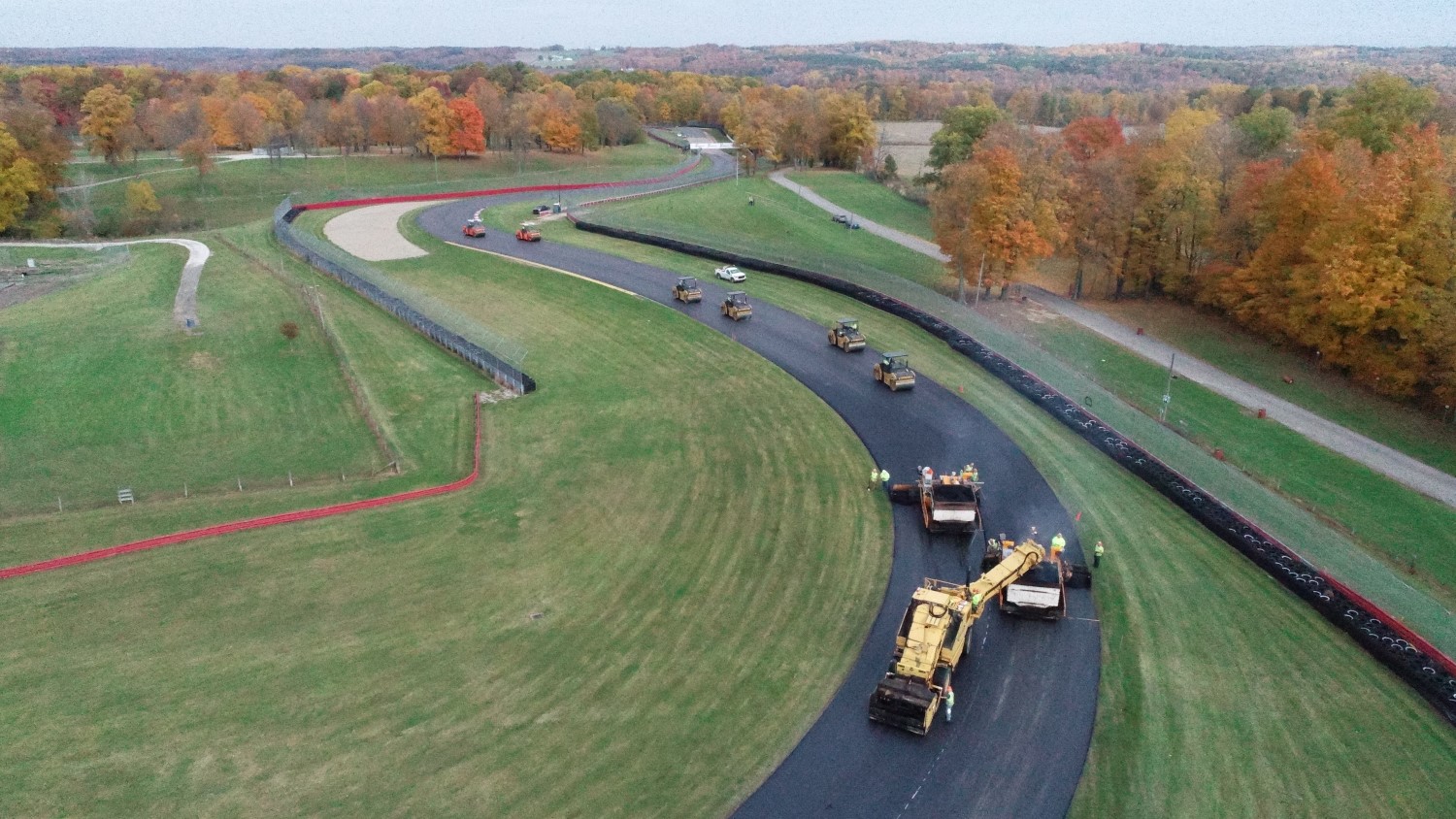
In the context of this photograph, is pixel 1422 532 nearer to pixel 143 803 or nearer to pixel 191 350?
pixel 143 803

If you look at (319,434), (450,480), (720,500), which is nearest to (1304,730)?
(720,500)

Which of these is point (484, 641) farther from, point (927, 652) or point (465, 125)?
point (465, 125)

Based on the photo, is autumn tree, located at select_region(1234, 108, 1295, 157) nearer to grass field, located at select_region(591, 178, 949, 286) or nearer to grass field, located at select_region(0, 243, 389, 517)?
grass field, located at select_region(591, 178, 949, 286)

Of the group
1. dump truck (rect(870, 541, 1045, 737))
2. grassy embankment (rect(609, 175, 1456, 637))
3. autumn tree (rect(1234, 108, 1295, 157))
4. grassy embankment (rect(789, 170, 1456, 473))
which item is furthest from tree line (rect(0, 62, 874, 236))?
dump truck (rect(870, 541, 1045, 737))

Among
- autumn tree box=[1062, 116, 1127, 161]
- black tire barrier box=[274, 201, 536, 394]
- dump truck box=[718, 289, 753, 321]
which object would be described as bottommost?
black tire barrier box=[274, 201, 536, 394]

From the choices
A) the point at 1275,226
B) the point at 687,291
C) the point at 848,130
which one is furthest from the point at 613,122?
the point at 1275,226

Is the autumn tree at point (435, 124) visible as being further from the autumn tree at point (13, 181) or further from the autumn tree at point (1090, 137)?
the autumn tree at point (1090, 137)

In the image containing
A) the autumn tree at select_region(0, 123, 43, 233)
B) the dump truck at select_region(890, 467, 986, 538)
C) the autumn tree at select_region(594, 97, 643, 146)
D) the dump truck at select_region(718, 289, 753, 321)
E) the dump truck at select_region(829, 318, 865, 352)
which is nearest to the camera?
the dump truck at select_region(890, 467, 986, 538)
